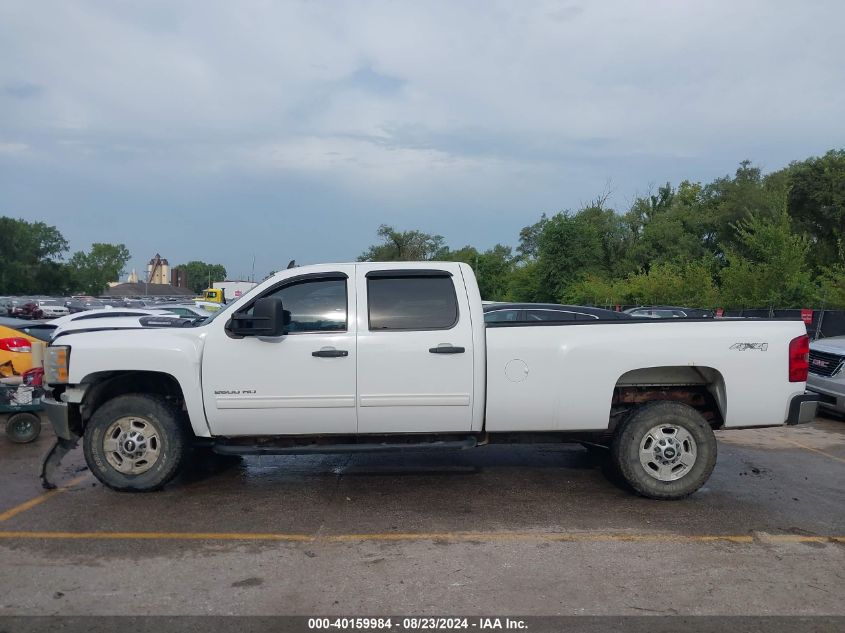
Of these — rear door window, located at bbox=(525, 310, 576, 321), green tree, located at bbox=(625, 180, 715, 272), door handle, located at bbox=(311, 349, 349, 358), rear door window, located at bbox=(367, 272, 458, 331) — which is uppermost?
green tree, located at bbox=(625, 180, 715, 272)

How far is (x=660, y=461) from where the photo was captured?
603 cm

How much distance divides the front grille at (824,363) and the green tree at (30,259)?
11150 centimetres

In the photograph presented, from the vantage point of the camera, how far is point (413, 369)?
578 cm

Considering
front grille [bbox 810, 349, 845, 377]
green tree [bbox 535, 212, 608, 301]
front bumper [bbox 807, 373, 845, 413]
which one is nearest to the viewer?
front bumper [bbox 807, 373, 845, 413]

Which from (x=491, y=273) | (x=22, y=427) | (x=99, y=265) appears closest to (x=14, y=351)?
(x=22, y=427)

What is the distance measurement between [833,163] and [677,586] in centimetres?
4784

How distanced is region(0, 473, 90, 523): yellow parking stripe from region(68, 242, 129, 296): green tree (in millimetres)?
135801

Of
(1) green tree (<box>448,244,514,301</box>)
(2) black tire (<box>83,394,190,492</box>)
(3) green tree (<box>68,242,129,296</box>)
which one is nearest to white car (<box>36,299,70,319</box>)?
(1) green tree (<box>448,244,514,301</box>)

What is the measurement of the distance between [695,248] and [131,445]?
5253cm

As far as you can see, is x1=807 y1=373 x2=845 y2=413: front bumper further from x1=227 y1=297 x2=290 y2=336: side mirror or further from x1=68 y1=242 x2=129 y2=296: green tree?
x1=68 y1=242 x2=129 y2=296: green tree

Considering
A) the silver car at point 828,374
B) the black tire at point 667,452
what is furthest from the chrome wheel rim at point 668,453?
the silver car at point 828,374

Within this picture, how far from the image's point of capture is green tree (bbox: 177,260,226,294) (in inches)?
6964

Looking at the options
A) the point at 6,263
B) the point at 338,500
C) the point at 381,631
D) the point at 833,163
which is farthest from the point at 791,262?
the point at 6,263

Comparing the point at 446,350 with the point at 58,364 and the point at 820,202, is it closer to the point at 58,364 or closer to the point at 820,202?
the point at 58,364
